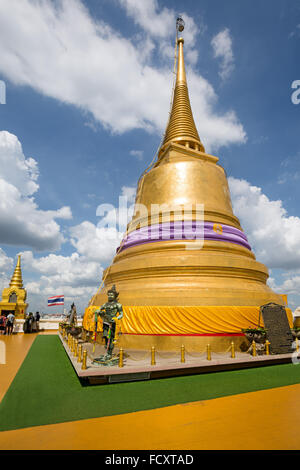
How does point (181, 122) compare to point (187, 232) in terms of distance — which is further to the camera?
point (181, 122)

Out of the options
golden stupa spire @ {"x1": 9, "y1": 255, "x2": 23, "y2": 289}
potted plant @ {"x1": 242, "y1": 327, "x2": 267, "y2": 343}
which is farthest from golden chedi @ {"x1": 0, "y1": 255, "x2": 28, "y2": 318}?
potted plant @ {"x1": 242, "y1": 327, "x2": 267, "y2": 343}

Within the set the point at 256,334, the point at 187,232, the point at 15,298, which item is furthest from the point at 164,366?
the point at 15,298

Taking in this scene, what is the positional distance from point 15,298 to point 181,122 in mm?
24277

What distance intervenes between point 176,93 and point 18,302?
2622 centimetres

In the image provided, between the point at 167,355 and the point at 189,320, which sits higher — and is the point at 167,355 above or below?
below

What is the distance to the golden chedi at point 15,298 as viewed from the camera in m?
26.5

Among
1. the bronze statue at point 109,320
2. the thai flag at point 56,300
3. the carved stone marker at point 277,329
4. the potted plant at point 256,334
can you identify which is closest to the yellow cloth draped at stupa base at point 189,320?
the potted plant at point 256,334

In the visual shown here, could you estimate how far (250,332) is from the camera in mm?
Answer: 11000

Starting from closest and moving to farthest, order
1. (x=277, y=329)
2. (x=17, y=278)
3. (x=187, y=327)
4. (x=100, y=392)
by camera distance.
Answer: (x=100, y=392) < (x=187, y=327) < (x=277, y=329) < (x=17, y=278)

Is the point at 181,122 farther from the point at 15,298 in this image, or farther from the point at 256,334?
the point at 15,298

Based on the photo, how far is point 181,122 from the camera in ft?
72.8

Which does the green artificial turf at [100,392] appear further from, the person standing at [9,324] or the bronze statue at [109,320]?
the person standing at [9,324]

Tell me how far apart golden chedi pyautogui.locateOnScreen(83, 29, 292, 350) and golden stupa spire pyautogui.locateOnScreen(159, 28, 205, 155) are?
0.11m

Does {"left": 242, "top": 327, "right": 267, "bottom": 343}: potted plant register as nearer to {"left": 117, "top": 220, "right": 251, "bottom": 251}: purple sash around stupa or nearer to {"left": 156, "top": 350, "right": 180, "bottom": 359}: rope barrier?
{"left": 156, "top": 350, "right": 180, "bottom": 359}: rope barrier
